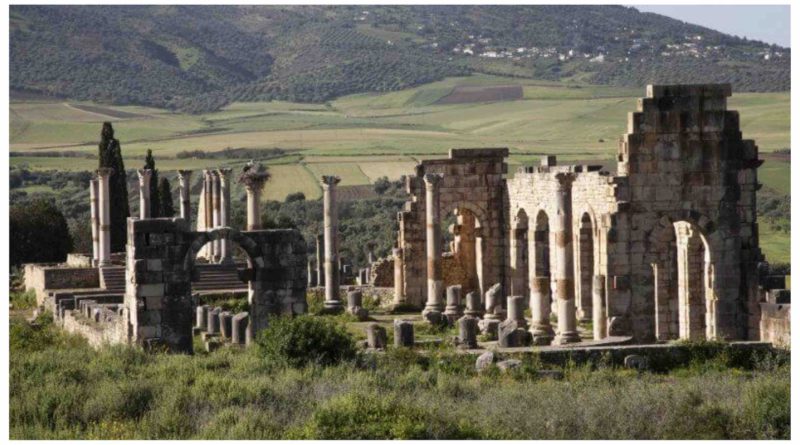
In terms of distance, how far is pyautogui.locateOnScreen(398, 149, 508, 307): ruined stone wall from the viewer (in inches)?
1948

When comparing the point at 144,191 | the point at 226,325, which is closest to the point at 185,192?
the point at 144,191

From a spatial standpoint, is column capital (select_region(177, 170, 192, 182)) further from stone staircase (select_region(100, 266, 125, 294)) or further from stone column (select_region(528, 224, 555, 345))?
stone column (select_region(528, 224, 555, 345))

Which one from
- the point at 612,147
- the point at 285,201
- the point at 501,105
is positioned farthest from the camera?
the point at 501,105

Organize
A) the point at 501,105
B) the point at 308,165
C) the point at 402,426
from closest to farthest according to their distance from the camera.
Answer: the point at 402,426 < the point at 308,165 < the point at 501,105

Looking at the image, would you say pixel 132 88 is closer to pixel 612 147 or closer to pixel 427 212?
pixel 612 147

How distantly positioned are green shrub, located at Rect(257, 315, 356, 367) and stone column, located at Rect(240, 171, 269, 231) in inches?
615

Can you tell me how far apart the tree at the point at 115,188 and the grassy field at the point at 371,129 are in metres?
36.8

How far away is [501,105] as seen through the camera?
165 meters

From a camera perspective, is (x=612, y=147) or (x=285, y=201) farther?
(x=612, y=147)

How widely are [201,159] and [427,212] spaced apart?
7710 cm

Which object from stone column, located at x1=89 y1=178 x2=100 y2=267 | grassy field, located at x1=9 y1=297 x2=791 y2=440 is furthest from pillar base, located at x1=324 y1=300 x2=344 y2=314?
grassy field, located at x1=9 y1=297 x2=791 y2=440

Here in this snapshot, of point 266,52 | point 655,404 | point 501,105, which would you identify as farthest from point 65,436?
point 266,52

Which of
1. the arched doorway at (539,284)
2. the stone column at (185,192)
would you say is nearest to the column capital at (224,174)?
the stone column at (185,192)

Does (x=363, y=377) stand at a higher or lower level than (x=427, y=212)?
lower
